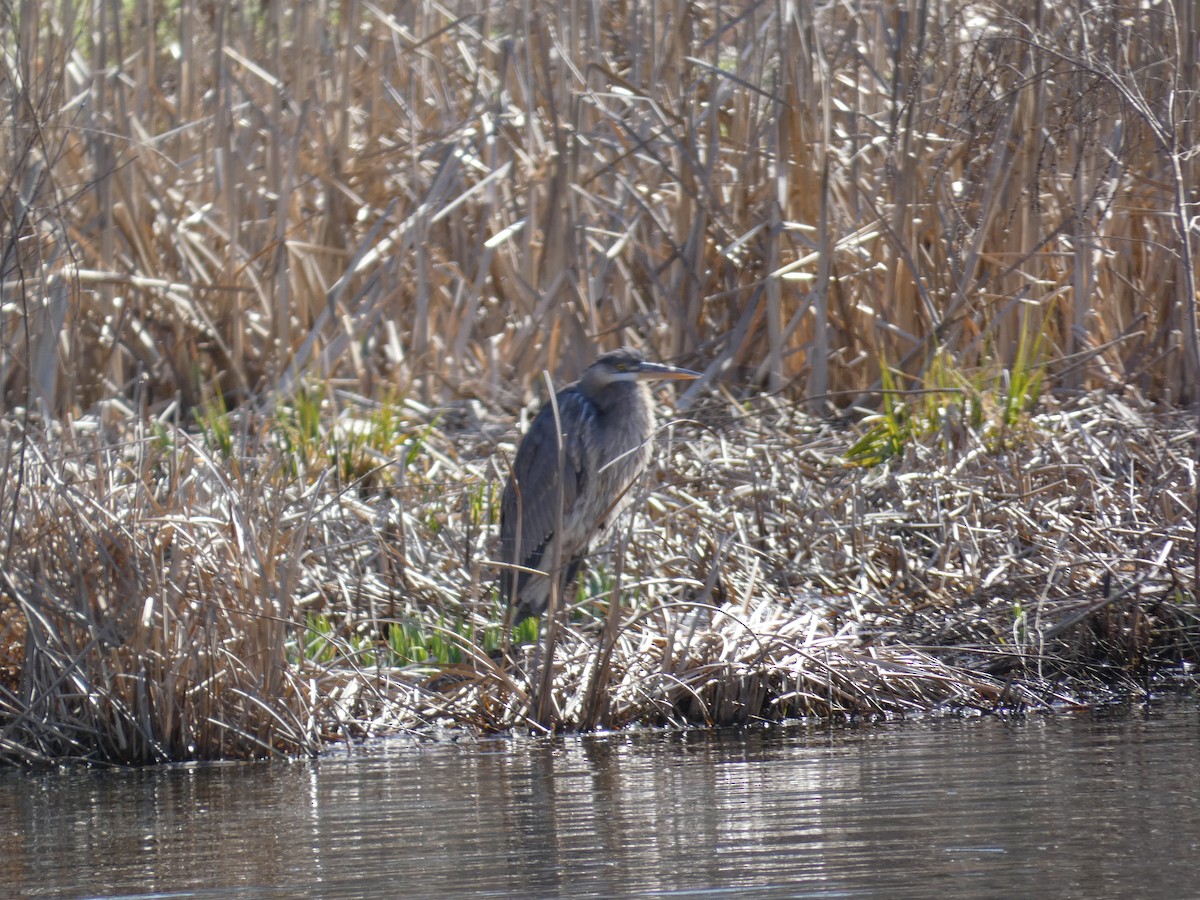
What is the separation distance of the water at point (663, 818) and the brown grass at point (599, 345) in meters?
0.43

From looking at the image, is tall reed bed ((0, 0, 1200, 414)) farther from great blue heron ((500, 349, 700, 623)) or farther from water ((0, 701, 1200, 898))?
water ((0, 701, 1200, 898))

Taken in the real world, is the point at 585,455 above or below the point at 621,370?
below

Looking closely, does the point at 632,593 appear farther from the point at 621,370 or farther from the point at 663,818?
the point at 663,818

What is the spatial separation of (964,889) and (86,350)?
709cm

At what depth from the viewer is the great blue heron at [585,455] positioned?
7.35 m

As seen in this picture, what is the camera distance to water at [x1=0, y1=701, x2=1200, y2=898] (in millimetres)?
3648

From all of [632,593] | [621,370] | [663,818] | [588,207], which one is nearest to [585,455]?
[621,370]

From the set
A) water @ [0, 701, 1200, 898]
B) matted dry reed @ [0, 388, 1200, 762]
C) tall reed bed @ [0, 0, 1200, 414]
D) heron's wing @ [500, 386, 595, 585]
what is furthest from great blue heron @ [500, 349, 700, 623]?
water @ [0, 701, 1200, 898]

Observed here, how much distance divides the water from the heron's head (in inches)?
86.7

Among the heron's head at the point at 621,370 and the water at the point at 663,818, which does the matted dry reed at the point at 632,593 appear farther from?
the heron's head at the point at 621,370

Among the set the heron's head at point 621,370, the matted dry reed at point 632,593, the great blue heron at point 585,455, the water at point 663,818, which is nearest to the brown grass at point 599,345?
the matted dry reed at point 632,593

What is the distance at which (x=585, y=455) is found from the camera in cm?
747

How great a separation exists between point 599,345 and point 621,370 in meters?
1.84

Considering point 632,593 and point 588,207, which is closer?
point 632,593
